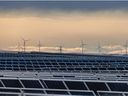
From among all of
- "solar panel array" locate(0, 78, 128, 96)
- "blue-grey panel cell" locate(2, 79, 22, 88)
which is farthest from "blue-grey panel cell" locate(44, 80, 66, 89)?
"blue-grey panel cell" locate(2, 79, 22, 88)

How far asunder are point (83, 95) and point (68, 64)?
39.0m

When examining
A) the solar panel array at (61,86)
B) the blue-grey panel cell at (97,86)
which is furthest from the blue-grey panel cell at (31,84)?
the blue-grey panel cell at (97,86)

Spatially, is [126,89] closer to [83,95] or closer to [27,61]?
[83,95]

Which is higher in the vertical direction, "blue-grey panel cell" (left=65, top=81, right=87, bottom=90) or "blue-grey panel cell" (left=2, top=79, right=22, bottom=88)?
"blue-grey panel cell" (left=65, top=81, right=87, bottom=90)

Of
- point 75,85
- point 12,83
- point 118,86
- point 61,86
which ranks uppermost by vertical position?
point 118,86

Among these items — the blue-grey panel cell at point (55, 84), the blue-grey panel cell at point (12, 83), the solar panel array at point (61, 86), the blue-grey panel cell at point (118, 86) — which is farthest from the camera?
the blue-grey panel cell at point (12, 83)

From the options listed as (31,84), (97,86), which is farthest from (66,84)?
(31,84)

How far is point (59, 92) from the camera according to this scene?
60.8 ft

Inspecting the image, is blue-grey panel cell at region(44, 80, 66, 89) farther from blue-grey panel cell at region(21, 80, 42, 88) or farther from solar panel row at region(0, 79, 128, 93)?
blue-grey panel cell at region(21, 80, 42, 88)

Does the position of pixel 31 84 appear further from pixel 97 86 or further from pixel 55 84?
pixel 97 86

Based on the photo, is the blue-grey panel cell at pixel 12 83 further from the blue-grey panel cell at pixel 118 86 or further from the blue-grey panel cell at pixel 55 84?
the blue-grey panel cell at pixel 118 86

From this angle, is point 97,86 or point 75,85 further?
point 75,85

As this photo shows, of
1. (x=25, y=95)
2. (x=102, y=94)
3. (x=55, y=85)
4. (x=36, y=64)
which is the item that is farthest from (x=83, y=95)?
(x=36, y=64)

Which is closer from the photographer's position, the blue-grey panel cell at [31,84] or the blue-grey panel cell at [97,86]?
the blue-grey panel cell at [97,86]
